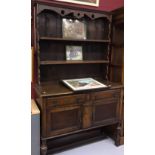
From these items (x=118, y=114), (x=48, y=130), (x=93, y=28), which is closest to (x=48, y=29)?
(x=93, y=28)

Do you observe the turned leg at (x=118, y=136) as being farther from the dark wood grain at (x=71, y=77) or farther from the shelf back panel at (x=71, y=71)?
the shelf back panel at (x=71, y=71)

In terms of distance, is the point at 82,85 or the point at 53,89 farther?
the point at 82,85

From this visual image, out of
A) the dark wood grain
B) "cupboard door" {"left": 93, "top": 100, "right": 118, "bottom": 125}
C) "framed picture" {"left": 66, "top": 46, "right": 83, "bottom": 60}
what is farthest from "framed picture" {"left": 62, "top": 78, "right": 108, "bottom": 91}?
"framed picture" {"left": 66, "top": 46, "right": 83, "bottom": 60}

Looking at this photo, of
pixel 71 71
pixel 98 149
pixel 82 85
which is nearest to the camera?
pixel 82 85

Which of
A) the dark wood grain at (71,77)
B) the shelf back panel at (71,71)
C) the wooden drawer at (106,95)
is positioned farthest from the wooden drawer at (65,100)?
the shelf back panel at (71,71)

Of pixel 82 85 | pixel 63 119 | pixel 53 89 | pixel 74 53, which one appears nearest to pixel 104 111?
pixel 82 85

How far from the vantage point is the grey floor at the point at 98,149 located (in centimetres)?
215

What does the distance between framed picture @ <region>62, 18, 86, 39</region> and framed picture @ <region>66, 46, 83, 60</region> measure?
151 mm

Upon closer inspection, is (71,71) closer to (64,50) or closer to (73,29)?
(64,50)

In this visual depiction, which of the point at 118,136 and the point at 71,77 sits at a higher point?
the point at 71,77

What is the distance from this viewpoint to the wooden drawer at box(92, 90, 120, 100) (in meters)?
2.02

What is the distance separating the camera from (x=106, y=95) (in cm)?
209

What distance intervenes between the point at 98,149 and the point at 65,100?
92 cm

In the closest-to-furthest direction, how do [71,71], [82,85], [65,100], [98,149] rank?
[65,100]
[82,85]
[98,149]
[71,71]
